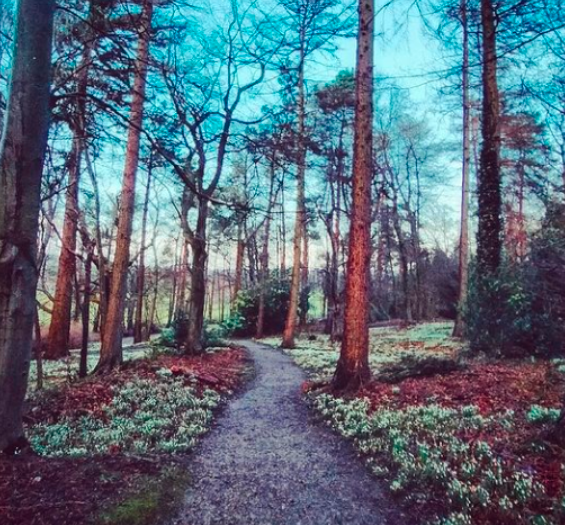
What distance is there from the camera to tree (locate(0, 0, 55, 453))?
127 inches

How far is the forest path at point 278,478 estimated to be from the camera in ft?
10.5

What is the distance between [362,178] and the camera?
710 centimetres

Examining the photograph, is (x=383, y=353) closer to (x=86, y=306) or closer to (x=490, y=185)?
(x=490, y=185)

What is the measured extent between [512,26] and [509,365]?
6438 mm

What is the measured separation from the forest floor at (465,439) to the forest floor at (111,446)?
2.18m

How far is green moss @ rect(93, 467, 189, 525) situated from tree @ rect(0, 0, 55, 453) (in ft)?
4.13

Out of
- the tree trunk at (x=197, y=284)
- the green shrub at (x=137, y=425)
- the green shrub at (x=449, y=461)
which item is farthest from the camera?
the tree trunk at (x=197, y=284)

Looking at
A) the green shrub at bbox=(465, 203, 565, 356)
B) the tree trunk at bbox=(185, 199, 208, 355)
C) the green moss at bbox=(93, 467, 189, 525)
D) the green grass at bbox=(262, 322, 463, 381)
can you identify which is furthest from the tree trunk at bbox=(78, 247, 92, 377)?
the green shrub at bbox=(465, 203, 565, 356)

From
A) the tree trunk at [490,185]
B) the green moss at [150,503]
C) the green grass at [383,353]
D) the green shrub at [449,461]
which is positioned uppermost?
the tree trunk at [490,185]

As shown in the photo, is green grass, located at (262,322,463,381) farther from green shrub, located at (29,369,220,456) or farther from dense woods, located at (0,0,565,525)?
green shrub, located at (29,369,220,456)

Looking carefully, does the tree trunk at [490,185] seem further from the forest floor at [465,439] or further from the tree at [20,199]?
the tree at [20,199]

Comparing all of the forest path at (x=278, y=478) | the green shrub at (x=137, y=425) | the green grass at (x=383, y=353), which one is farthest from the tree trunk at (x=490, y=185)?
the green shrub at (x=137, y=425)

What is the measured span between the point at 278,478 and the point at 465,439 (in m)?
2.13

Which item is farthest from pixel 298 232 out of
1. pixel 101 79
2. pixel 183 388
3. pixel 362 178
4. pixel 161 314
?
pixel 161 314
